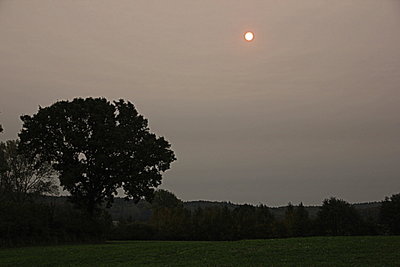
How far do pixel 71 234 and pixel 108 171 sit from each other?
337 inches

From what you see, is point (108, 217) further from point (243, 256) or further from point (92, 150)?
point (243, 256)

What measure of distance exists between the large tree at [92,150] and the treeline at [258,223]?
1578cm

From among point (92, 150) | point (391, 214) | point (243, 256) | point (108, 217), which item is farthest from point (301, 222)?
point (243, 256)

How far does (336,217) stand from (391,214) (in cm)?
1069

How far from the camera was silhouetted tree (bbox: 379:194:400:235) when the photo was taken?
7412 cm

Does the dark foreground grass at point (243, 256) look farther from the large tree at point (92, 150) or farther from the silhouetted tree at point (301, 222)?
the silhouetted tree at point (301, 222)

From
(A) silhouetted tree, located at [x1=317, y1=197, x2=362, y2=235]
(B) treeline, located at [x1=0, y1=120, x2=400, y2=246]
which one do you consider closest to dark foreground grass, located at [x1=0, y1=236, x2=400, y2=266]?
(B) treeline, located at [x1=0, y1=120, x2=400, y2=246]

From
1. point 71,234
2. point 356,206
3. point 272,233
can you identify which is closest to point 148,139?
point 71,234

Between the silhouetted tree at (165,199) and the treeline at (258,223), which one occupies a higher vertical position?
the silhouetted tree at (165,199)

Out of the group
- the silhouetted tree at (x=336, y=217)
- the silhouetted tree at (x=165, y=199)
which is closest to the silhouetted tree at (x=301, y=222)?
the silhouetted tree at (x=336, y=217)

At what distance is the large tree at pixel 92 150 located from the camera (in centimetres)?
5541

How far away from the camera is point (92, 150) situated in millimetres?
56281

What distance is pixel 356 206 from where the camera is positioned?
87.4 metres

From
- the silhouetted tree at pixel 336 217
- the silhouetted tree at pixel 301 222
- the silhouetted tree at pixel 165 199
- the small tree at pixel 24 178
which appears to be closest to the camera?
the small tree at pixel 24 178
